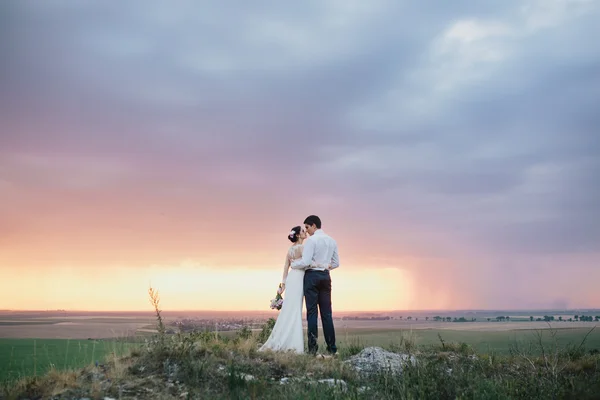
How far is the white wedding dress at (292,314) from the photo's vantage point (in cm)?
1509

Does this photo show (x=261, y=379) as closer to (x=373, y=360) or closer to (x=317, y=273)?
(x=373, y=360)

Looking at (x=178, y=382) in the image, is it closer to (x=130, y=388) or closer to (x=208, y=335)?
(x=130, y=388)

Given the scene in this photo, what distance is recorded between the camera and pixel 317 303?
49.0ft

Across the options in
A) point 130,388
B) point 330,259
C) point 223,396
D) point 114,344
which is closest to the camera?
point 223,396

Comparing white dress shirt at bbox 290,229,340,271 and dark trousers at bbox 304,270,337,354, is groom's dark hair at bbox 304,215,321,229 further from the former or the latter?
dark trousers at bbox 304,270,337,354

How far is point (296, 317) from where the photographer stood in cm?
1529

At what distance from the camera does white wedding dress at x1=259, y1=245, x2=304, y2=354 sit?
1509cm

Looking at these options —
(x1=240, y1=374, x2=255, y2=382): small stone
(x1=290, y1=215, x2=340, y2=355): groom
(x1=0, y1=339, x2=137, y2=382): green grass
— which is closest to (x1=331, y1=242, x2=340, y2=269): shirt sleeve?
(x1=290, y1=215, x2=340, y2=355): groom

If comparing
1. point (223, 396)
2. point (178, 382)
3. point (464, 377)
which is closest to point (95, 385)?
point (178, 382)

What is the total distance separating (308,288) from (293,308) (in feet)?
2.98

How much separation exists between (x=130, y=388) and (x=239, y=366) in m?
2.34

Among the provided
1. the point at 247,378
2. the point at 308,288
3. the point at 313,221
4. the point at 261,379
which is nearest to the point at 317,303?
the point at 308,288

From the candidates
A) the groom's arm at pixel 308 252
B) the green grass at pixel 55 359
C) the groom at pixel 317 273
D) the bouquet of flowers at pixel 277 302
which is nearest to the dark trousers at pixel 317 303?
the groom at pixel 317 273

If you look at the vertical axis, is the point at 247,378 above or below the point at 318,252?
below
